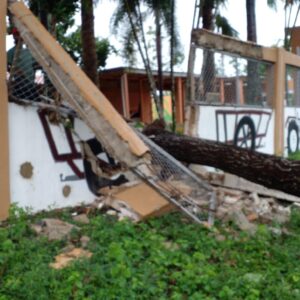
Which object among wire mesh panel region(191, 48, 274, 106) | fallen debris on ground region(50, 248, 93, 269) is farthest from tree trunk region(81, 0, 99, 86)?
fallen debris on ground region(50, 248, 93, 269)

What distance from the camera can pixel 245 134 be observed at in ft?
29.9

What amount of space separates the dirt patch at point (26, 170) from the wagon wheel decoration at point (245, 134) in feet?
13.8

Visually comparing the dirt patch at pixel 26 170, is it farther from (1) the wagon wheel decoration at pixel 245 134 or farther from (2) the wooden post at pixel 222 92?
(1) the wagon wheel decoration at pixel 245 134

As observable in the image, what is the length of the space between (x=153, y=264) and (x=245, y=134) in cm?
566

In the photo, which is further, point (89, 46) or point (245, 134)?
point (89, 46)

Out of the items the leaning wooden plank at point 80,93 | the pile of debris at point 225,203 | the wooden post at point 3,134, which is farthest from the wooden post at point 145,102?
the wooden post at point 3,134

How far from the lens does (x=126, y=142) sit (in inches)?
193

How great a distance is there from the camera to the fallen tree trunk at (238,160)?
5344 millimetres

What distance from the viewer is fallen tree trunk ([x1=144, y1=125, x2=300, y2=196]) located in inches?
210

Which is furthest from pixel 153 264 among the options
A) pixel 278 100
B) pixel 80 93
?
pixel 278 100

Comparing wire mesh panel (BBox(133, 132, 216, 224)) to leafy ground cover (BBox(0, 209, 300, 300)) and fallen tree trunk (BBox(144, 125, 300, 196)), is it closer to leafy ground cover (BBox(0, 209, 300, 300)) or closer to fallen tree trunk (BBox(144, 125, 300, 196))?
leafy ground cover (BBox(0, 209, 300, 300))

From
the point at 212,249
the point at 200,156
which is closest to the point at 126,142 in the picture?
the point at 212,249

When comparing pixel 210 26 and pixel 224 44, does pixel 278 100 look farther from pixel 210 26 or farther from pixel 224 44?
pixel 210 26

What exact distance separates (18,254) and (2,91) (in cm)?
208
